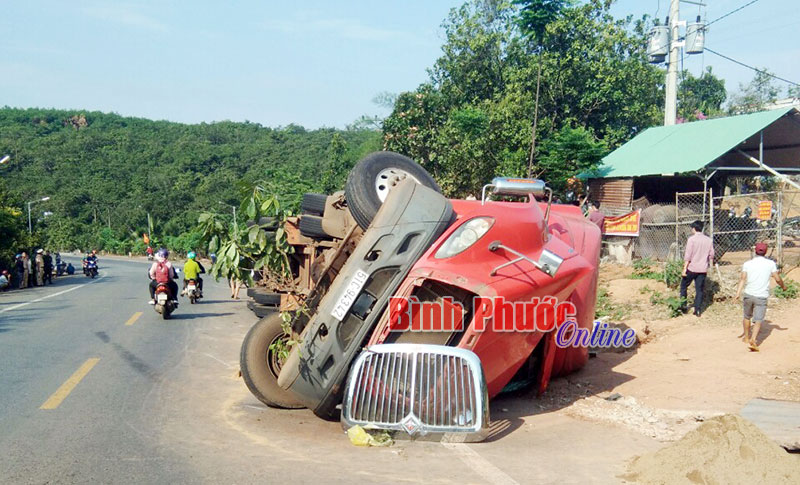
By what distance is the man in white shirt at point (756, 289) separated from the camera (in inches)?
392

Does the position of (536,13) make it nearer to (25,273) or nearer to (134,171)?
(25,273)

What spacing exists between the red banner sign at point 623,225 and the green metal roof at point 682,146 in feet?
5.78

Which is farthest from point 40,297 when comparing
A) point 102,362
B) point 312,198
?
point 312,198

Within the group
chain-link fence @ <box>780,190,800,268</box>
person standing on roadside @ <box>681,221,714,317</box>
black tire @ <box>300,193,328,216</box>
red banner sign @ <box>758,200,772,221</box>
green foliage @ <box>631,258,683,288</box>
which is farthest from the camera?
red banner sign @ <box>758,200,772,221</box>

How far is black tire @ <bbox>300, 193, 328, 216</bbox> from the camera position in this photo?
8825 millimetres

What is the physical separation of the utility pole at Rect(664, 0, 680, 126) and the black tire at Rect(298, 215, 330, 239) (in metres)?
19.7

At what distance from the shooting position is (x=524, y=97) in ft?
95.0

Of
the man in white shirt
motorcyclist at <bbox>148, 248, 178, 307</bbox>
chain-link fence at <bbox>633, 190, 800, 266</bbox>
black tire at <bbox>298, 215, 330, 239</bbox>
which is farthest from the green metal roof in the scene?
motorcyclist at <bbox>148, 248, 178, 307</bbox>

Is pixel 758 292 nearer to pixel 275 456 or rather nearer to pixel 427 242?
pixel 427 242

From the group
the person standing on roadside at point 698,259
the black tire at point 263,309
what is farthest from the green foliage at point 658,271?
the black tire at point 263,309

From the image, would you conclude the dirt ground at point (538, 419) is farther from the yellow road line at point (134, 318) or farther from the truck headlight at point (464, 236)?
the yellow road line at point (134, 318)

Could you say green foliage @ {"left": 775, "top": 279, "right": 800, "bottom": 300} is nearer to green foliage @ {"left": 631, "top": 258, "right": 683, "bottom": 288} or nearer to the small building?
green foliage @ {"left": 631, "top": 258, "right": 683, "bottom": 288}

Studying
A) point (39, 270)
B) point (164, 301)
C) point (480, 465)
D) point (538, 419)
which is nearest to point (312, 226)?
point (538, 419)

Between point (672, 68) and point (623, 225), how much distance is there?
10.8 m
